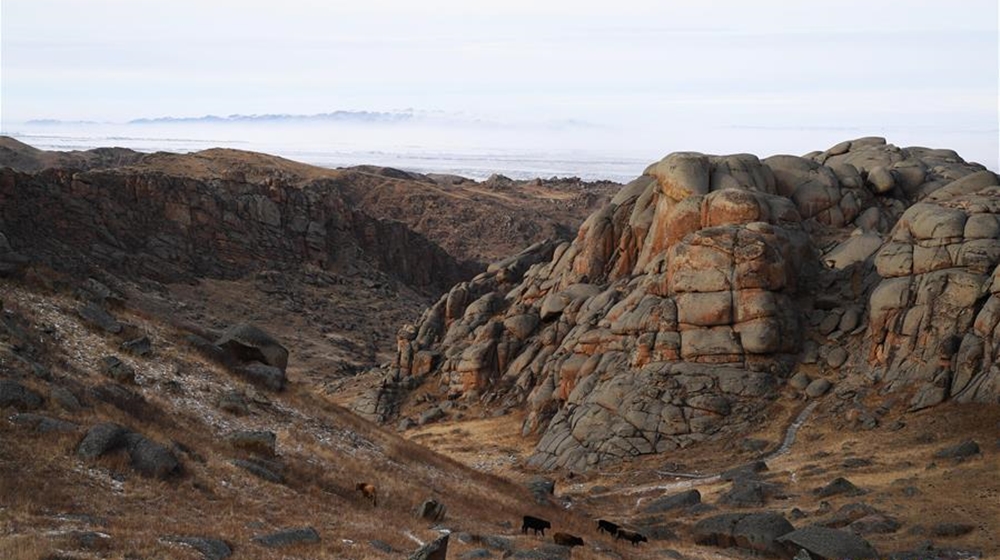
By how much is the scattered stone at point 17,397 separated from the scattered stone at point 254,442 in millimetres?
4795

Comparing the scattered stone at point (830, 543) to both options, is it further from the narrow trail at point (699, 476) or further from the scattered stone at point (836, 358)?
the scattered stone at point (836, 358)

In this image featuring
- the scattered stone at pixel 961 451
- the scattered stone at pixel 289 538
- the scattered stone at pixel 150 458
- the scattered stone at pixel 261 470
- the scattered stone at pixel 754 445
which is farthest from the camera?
the scattered stone at pixel 754 445

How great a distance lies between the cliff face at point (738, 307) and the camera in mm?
40938

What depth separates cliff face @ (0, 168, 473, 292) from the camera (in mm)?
77562

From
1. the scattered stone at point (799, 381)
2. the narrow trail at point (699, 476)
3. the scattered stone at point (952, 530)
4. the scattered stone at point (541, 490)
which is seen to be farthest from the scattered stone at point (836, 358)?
the scattered stone at point (952, 530)

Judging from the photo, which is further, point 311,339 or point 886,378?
point 311,339

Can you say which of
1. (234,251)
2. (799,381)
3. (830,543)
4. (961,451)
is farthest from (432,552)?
(234,251)

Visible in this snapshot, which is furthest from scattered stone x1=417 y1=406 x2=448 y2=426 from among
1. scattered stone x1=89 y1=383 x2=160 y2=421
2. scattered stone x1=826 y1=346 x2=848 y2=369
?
scattered stone x1=89 y1=383 x2=160 y2=421

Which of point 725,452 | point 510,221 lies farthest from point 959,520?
point 510,221

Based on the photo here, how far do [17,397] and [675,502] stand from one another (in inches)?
811

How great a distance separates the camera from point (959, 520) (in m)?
28.1

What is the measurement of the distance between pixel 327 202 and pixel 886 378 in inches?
2578

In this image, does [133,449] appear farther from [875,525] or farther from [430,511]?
[875,525]

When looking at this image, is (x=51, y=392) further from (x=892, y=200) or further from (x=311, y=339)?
(x=311, y=339)
